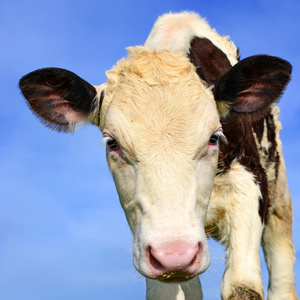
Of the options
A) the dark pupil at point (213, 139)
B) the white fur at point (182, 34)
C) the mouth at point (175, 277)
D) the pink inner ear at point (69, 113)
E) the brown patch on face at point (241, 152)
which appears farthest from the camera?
the white fur at point (182, 34)

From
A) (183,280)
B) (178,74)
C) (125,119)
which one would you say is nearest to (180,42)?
(178,74)

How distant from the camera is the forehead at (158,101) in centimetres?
513

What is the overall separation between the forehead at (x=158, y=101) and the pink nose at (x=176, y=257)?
1088 mm

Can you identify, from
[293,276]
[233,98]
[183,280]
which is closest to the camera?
[183,280]

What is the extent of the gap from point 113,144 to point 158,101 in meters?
0.56

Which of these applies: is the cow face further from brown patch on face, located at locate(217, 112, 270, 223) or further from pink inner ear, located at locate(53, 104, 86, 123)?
brown patch on face, located at locate(217, 112, 270, 223)

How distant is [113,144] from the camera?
5.33 metres

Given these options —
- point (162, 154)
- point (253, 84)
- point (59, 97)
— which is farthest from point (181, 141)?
point (59, 97)

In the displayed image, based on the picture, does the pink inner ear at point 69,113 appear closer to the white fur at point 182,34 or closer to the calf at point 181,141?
the calf at point 181,141

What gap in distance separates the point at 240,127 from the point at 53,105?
85.8 inches

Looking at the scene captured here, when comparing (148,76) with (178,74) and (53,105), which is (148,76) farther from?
(53,105)

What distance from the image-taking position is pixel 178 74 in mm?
5684

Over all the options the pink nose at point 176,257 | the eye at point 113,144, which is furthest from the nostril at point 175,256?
the eye at point 113,144

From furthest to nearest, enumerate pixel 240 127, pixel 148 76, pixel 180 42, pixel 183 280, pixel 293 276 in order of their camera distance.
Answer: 1. pixel 293 276
2. pixel 180 42
3. pixel 240 127
4. pixel 148 76
5. pixel 183 280
